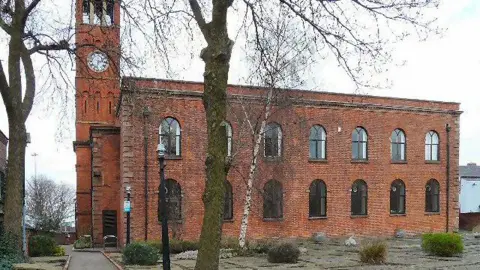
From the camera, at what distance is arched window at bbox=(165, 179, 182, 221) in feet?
95.6

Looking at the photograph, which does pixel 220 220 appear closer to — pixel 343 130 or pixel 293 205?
pixel 293 205

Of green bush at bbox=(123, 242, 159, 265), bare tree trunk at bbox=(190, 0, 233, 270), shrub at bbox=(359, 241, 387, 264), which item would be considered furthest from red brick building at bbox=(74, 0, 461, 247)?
bare tree trunk at bbox=(190, 0, 233, 270)

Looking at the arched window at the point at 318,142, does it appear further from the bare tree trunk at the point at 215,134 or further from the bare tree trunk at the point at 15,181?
the bare tree trunk at the point at 215,134

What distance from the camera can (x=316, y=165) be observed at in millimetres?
33562

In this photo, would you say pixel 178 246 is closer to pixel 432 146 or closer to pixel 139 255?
pixel 139 255

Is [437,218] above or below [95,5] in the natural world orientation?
below

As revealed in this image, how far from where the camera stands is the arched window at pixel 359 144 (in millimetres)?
34844

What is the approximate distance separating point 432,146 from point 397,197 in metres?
4.37

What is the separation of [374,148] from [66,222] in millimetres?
57665

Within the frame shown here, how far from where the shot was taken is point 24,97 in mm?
18422

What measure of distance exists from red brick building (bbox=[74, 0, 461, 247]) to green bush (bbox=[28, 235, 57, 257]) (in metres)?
3.68

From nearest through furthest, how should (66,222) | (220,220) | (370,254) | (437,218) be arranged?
1. (220,220)
2. (370,254)
3. (437,218)
4. (66,222)

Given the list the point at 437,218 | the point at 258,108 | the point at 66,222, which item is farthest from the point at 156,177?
the point at 66,222

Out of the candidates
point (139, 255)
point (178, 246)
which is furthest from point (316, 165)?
point (139, 255)
